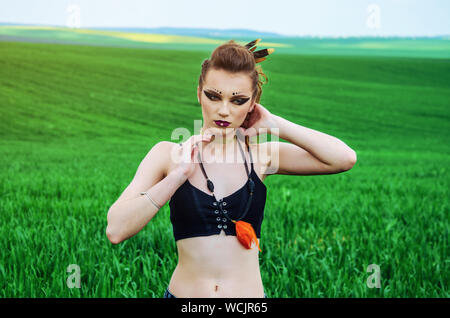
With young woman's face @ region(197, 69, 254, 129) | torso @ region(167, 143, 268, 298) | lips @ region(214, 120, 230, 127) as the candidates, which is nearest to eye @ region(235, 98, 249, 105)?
young woman's face @ region(197, 69, 254, 129)

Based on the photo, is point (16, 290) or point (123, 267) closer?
point (16, 290)

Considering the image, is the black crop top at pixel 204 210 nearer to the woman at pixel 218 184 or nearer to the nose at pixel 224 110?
the woman at pixel 218 184

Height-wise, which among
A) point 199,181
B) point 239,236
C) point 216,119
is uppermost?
point 216,119

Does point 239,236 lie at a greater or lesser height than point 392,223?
greater

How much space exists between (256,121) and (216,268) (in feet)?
2.24

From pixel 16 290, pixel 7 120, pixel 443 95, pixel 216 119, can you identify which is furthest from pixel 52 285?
pixel 443 95

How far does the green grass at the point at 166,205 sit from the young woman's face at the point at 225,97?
2.03m

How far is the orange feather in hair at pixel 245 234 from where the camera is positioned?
212 centimetres

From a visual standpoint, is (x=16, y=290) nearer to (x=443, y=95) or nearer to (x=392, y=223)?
(x=392, y=223)

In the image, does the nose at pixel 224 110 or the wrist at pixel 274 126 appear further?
the wrist at pixel 274 126

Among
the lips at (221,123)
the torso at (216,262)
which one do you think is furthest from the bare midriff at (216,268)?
the lips at (221,123)

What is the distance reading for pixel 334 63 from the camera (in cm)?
4288

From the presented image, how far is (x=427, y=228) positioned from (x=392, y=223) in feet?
1.77

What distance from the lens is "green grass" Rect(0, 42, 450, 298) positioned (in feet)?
13.8
